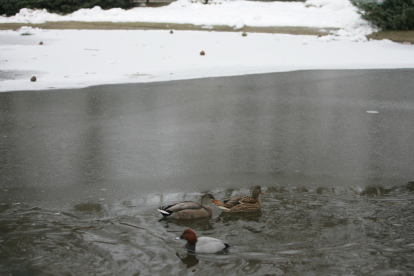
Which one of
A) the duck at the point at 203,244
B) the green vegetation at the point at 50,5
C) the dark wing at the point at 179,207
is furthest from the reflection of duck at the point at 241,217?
the green vegetation at the point at 50,5

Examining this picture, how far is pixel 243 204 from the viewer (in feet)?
16.4

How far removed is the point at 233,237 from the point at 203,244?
475 mm

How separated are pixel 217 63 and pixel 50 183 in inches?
389

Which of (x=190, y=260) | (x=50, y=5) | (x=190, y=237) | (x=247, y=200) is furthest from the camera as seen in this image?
(x=50, y=5)

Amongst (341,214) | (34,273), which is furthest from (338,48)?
(34,273)

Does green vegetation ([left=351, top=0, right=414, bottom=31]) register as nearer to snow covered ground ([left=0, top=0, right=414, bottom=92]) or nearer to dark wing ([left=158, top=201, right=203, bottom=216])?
snow covered ground ([left=0, top=0, right=414, bottom=92])

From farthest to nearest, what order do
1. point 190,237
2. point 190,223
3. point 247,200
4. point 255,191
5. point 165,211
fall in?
point 255,191, point 247,200, point 190,223, point 165,211, point 190,237

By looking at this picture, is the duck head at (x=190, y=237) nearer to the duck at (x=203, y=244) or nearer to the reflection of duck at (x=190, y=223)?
the duck at (x=203, y=244)

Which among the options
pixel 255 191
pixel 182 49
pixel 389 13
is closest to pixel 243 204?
pixel 255 191

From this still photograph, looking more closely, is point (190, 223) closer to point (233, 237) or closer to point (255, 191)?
point (233, 237)

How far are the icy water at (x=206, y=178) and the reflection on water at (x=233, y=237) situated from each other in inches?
0.7

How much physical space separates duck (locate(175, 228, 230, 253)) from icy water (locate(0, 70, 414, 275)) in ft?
0.30

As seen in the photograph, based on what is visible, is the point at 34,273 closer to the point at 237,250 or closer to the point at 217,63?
the point at 237,250

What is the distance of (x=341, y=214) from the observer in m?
4.93
